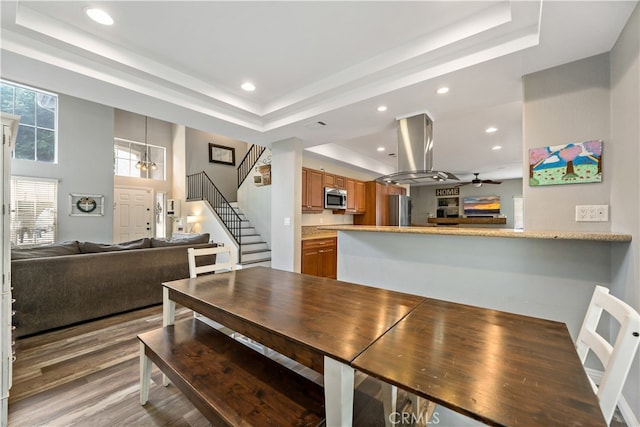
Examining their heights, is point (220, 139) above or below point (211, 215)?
above

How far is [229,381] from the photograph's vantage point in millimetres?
1345

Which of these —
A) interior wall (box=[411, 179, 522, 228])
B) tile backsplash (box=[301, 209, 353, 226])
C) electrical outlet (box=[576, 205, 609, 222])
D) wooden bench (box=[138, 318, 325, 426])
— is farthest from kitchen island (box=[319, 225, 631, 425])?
interior wall (box=[411, 179, 522, 228])

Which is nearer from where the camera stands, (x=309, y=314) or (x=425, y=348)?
(x=425, y=348)

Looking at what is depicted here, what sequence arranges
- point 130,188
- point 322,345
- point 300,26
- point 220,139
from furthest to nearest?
1. point 220,139
2. point 130,188
3. point 300,26
4. point 322,345

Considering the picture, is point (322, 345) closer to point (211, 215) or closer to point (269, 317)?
point (269, 317)

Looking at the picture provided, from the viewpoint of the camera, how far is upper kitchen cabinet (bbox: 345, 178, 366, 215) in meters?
6.37

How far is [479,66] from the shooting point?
2.17 m

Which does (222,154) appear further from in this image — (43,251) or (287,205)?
(43,251)

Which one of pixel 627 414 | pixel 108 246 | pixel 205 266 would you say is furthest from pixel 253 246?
pixel 627 414

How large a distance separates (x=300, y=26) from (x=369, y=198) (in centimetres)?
520

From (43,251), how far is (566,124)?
5.06m

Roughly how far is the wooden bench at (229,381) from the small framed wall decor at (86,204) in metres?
6.58

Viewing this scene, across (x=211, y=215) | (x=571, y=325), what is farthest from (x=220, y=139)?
(x=571, y=325)

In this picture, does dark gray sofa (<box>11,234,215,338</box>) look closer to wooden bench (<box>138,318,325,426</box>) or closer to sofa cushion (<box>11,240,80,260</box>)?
sofa cushion (<box>11,240,80,260</box>)
